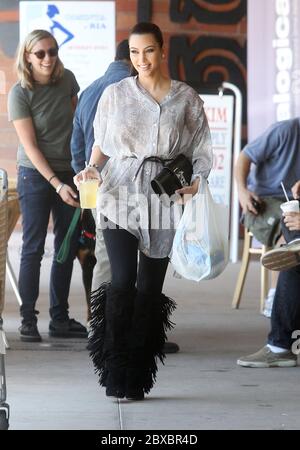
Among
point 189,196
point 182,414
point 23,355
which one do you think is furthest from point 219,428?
point 23,355

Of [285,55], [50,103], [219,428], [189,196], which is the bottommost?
[219,428]

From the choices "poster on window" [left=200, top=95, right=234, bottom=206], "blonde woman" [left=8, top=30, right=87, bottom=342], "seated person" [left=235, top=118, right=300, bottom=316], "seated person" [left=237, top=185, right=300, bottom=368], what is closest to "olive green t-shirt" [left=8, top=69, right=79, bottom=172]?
"blonde woman" [left=8, top=30, right=87, bottom=342]

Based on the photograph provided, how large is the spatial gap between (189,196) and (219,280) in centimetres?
476

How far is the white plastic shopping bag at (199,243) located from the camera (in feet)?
17.3

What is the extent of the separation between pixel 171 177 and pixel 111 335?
779 millimetres

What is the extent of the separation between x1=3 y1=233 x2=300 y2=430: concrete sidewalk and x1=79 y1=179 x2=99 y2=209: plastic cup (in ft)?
3.07

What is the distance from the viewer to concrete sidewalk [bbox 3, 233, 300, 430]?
5.14 meters

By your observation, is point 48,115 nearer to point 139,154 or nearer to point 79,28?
point 139,154

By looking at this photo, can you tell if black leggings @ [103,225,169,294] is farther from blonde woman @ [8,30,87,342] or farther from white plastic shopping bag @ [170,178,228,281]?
blonde woman @ [8,30,87,342]

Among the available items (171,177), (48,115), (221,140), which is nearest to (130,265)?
(171,177)

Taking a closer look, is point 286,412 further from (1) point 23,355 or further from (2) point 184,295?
(2) point 184,295

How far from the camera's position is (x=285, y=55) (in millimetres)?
10039

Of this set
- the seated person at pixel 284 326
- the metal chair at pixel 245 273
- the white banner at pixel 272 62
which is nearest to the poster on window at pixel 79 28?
the white banner at pixel 272 62

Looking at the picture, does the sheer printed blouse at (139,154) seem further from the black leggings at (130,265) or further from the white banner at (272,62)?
the white banner at (272,62)
